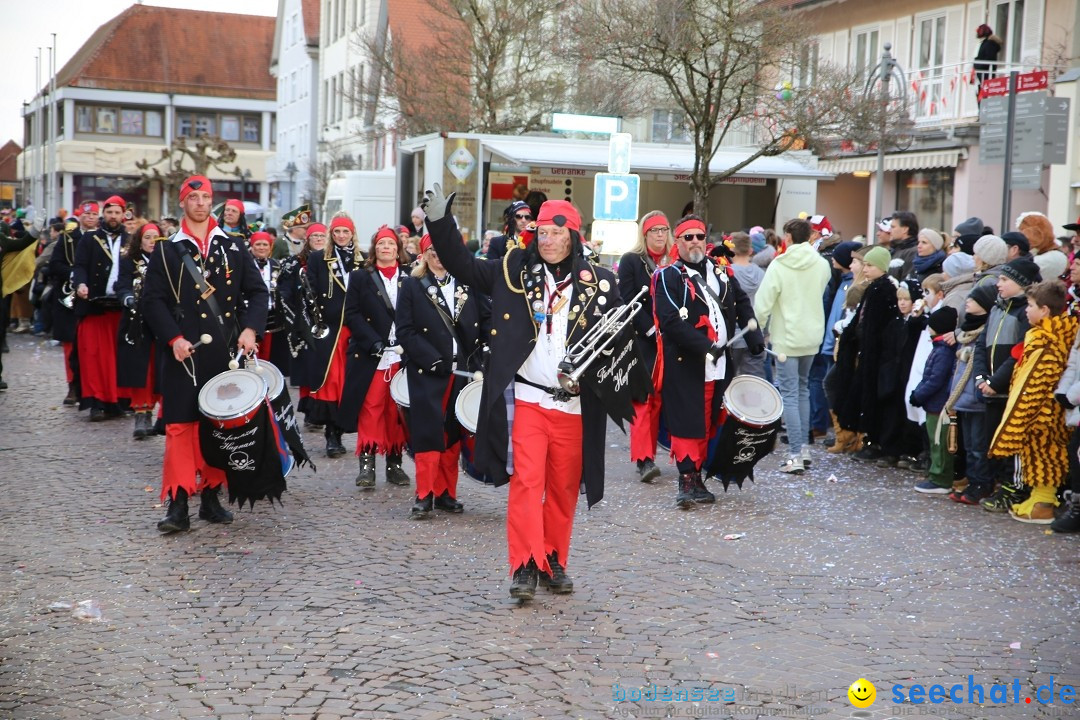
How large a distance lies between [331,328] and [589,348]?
17.7 ft

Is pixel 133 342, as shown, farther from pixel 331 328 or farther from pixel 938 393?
pixel 938 393

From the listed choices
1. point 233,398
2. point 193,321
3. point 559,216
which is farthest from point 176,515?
point 559,216

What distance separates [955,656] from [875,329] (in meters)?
5.87

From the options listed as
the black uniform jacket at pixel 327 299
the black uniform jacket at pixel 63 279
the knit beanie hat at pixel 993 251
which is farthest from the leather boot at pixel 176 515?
the black uniform jacket at pixel 63 279

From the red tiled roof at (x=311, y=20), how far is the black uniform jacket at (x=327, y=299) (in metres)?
58.9

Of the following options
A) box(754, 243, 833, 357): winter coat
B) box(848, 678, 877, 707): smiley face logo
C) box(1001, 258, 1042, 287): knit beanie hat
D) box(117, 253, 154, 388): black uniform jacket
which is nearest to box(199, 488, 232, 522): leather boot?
box(117, 253, 154, 388): black uniform jacket

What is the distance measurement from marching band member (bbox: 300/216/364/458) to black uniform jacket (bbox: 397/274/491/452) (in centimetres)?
249

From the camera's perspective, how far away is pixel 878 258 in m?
11.5

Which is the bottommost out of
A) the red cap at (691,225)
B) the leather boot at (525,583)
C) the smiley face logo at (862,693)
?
the smiley face logo at (862,693)

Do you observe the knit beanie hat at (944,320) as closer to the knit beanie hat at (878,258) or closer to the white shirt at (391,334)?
the knit beanie hat at (878,258)

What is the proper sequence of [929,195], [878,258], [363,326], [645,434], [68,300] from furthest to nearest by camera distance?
[929,195] < [68,300] < [878,258] < [645,434] < [363,326]

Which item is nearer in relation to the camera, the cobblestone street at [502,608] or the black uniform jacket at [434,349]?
the cobblestone street at [502,608]

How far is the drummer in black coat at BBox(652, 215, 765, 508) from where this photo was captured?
941 centimetres

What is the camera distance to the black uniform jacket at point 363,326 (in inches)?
397
